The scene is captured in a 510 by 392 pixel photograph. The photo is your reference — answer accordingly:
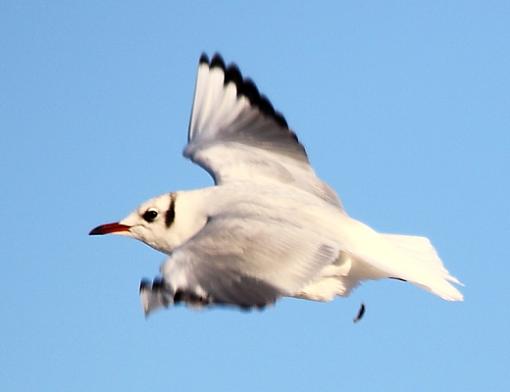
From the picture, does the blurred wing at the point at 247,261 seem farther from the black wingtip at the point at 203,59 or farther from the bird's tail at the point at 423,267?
the black wingtip at the point at 203,59

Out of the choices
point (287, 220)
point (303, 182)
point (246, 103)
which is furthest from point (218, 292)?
point (246, 103)

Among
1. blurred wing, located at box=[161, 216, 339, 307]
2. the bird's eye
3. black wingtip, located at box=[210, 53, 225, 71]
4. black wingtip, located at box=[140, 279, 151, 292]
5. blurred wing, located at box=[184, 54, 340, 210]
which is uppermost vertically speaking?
black wingtip, located at box=[210, 53, 225, 71]

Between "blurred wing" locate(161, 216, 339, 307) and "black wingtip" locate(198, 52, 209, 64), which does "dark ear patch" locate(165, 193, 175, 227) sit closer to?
"blurred wing" locate(161, 216, 339, 307)

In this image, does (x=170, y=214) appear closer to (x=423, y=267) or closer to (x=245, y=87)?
(x=423, y=267)

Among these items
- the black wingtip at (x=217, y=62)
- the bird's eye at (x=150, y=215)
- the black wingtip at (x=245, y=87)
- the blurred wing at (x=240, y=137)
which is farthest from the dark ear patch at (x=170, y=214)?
the black wingtip at (x=217, y=62)

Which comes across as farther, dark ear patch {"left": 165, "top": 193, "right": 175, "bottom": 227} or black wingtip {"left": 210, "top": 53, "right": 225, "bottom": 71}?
black wingtip {"left": 210, "top": 53, "right": 225, "bottom": 71}

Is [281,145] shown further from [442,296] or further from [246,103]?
[442,296]

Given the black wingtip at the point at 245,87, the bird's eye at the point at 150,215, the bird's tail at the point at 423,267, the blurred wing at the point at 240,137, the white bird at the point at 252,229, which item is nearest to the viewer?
the white bird at the point at 252,229

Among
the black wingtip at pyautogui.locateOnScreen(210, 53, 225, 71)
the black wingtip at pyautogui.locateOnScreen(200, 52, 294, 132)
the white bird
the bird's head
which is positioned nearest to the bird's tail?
the white bird
